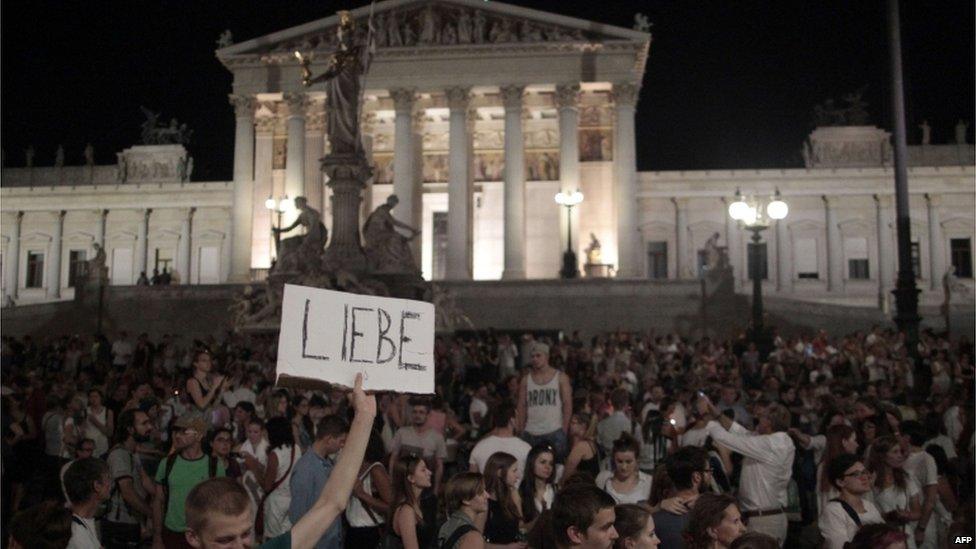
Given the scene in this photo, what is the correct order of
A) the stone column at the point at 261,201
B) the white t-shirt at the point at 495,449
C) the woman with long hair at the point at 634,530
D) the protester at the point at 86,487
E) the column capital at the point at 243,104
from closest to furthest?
the woman with long hair at the point at 634,530
the protester at the point at 86,487
the white t-shirt at the point at 495,449
the column capital at the point at 243,104
the stone column at the point at 261,201

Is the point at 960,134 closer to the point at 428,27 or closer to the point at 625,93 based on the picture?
the point at 625,93

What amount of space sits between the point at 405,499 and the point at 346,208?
16484 mm

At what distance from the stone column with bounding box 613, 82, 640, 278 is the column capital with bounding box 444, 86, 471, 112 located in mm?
6868

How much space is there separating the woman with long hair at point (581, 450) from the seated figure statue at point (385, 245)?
14.5 metres

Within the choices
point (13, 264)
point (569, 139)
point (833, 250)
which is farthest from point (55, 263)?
point (833, 250)

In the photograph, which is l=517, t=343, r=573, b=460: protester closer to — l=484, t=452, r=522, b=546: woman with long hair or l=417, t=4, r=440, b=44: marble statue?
l=484, t=452, r=522, b=546: woman with long hair

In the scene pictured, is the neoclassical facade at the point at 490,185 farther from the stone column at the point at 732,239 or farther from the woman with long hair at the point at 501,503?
the woman with long hair at the point at 501,503

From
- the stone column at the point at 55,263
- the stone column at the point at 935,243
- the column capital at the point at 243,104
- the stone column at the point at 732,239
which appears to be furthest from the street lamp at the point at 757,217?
the stone column at the point at 55,263

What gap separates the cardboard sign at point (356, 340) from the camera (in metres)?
4.02

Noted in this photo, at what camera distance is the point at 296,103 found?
4725 centimetres

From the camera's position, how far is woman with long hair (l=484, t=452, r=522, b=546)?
645 cm

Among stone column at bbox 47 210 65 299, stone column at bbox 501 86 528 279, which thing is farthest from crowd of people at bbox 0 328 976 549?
stone column at bbox 47 210 65 299

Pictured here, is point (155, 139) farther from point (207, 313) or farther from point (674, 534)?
point (674, 534)

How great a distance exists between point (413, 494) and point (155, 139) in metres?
61.5
